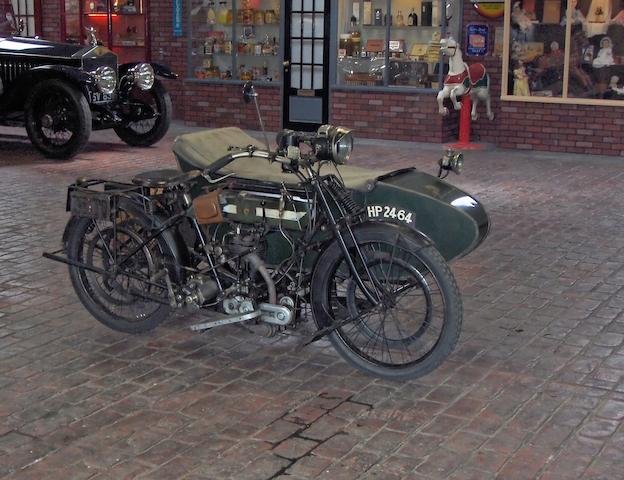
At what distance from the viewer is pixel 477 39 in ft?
41.9

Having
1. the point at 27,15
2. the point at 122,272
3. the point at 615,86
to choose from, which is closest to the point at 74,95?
the point at 615,86

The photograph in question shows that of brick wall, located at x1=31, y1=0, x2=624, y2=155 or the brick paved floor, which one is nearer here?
the brick paved floor

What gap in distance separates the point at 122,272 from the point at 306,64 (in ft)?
29.9

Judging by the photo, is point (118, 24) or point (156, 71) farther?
point (118, 24)

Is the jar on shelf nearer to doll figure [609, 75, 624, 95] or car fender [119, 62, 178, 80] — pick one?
car fender [119, 62, 178, 80]

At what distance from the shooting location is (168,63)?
15289 mm

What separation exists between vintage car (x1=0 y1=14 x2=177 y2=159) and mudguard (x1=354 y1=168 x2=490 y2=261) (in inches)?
264

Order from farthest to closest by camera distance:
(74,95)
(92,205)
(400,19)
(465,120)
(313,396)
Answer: (400,19), (465,120), (74,95), (92,205), (313,396)

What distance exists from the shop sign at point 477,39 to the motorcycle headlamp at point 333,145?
8.66 meters

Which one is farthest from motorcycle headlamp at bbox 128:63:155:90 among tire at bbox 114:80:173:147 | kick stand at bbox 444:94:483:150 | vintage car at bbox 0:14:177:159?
kick stand at bbox 444:94:483:150

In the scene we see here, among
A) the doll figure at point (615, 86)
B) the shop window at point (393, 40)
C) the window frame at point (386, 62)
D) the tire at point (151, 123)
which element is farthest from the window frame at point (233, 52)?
the doll figure at point (615, 86)

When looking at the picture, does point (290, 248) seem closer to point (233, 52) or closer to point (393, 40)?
point (393, 40)

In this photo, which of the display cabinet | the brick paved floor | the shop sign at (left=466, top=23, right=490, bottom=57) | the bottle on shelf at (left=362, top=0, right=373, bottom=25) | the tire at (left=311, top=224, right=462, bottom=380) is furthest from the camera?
Answer: the display cabinet

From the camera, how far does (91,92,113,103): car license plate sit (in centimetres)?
1162
